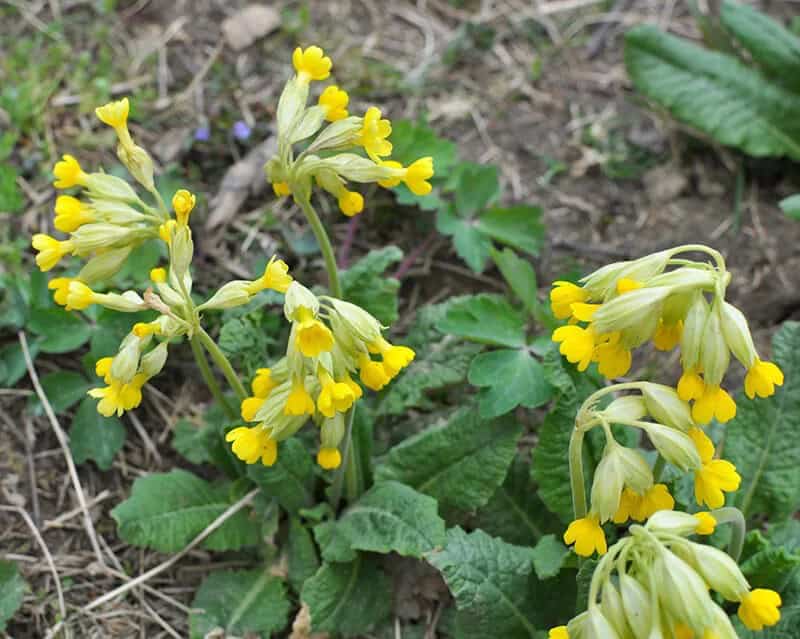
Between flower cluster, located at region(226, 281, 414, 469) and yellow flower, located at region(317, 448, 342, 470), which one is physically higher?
flower cluster, located at region(226, 281, 414, 469)

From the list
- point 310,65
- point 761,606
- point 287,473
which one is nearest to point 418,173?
point 310,65

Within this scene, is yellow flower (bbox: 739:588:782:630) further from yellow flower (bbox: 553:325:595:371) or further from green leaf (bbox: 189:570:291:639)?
green leaf (bbox: 189:570:291:639)

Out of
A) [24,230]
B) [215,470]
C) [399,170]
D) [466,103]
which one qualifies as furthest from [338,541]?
[466,103]

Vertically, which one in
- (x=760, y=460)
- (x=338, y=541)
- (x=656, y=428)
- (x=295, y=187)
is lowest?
(x=338, y=541)

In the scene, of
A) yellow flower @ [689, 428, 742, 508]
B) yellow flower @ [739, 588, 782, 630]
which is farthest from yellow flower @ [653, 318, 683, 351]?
yellow flower @ [739, 588, 782, 630]

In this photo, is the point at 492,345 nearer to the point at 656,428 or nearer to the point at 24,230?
the point at 656,428

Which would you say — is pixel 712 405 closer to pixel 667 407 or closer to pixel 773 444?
pixel 667 407
